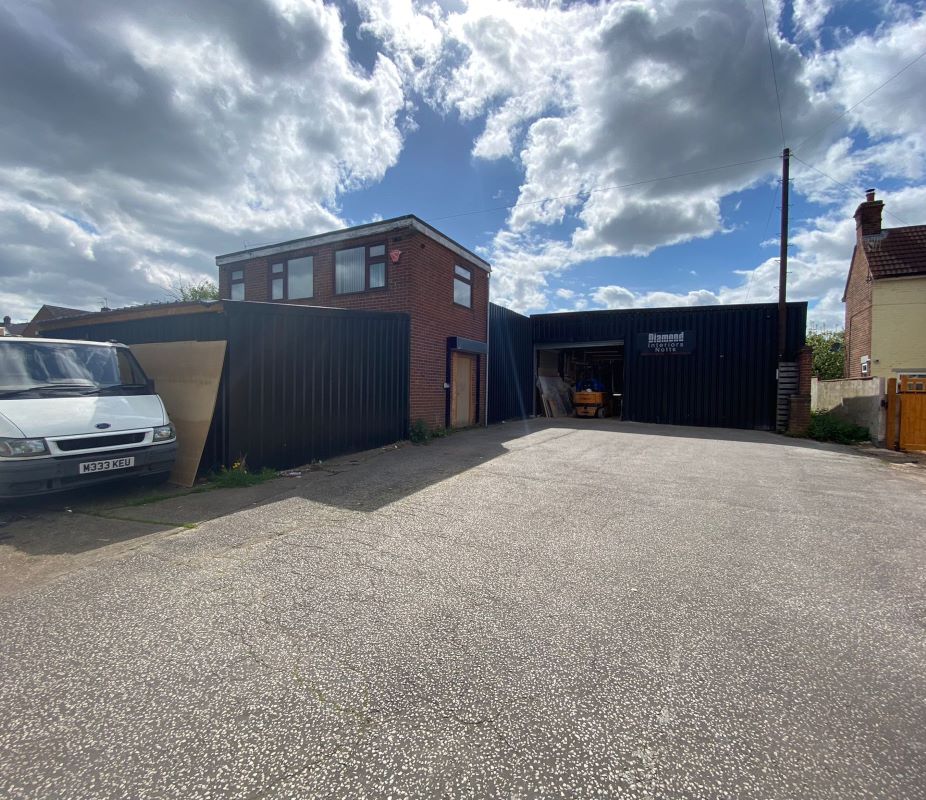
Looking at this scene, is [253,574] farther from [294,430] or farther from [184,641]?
[294,430]

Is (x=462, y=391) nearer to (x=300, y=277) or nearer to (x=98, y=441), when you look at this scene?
(x=300, y=277)

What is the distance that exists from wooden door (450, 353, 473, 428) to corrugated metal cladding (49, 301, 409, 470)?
2.99 meters

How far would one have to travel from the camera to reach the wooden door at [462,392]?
12.9m

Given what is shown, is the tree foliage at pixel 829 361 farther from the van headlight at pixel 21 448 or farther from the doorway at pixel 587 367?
the van headlight at pixel 21 448

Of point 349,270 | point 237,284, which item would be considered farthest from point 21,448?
point 237,284

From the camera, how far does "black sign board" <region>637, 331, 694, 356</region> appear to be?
52.2ft

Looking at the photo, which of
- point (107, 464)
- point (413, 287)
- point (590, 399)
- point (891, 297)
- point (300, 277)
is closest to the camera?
point (107, 464)

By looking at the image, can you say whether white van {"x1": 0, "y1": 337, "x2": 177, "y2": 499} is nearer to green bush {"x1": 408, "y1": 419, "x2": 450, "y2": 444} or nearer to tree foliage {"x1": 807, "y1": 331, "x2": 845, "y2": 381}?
green bush {"x1": 408, "y1": 419, "x2": 450, "y2": 444}

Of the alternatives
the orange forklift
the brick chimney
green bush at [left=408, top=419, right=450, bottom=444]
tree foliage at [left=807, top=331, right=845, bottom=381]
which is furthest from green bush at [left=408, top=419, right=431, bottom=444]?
tree foliage at [left=807, top=331, right=845, bottom=381]

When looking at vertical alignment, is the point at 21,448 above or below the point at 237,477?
above

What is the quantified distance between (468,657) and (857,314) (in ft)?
75.4

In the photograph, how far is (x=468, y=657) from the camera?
96.0 inches

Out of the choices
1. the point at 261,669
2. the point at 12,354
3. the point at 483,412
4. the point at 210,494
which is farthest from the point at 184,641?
the point at 483,412

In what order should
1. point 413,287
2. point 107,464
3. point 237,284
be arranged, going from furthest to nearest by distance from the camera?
1. point 237,284
2. point 413,287
3. point 107,464
